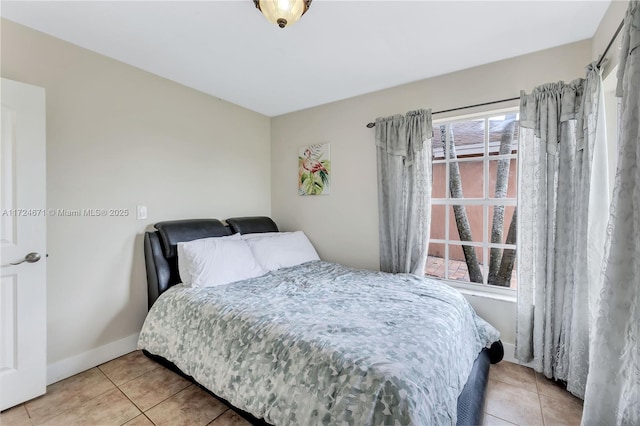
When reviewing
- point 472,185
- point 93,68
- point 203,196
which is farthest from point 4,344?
point 472,185

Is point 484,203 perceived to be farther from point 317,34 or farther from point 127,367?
point 127,367

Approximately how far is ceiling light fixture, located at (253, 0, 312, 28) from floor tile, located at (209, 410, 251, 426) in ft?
7.11

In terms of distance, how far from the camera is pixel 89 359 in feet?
6.88

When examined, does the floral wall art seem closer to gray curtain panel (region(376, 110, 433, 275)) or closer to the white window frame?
gray curtain panel (region(376, 110, 433, 275))

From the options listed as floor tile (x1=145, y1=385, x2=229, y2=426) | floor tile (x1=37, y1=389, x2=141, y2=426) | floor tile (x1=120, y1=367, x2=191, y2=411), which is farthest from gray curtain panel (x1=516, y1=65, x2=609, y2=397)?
floor tile (x1=37, y1=389, x2=141, y2=426)

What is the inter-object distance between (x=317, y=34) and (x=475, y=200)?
1845mm

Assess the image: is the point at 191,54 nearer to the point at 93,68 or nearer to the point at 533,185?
the point at 93,68

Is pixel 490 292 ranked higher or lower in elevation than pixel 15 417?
higher

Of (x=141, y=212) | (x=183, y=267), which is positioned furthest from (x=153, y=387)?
(x=141, y=212)

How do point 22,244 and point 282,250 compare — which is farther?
point 282,250

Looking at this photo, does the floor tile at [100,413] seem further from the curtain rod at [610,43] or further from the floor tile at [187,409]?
the curtain rod at [610,43]

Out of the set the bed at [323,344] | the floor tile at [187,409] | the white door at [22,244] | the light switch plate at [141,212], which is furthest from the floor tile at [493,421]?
the light switch plate at [141,212]

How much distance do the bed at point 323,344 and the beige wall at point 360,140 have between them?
572 millimetres

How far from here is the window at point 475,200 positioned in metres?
2.35
